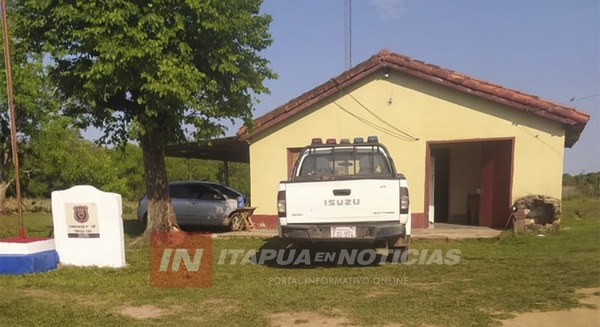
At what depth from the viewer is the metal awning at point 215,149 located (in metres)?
13.6

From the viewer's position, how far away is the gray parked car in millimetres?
13664

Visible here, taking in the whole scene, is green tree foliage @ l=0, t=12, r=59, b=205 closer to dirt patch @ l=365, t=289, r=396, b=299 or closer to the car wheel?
the car wheel

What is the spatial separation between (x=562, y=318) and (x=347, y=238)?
2.88 metres

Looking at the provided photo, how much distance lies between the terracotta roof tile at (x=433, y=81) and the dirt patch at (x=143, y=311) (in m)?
7.16

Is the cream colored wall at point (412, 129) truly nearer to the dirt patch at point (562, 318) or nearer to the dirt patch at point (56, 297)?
the dirt patch at point (562, 318)

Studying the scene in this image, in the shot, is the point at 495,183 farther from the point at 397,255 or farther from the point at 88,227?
the point at 88,227

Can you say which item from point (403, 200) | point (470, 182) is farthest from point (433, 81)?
point (403, 200)

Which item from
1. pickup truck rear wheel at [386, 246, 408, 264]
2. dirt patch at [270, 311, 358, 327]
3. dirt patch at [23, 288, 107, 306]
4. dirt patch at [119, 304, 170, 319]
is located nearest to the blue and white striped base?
dirt patch at [23, 288, 107, 306]

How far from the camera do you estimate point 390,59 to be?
1226 cm

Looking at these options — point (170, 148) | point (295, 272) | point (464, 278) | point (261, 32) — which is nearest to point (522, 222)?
point (464, 278)

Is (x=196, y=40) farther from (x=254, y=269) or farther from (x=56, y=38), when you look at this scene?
(x=254, y=269)

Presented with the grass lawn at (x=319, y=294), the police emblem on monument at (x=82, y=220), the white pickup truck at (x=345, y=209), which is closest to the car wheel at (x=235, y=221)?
the grass lawn at (x=319, y=294)

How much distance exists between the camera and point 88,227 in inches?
305

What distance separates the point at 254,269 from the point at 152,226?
14.3ft
